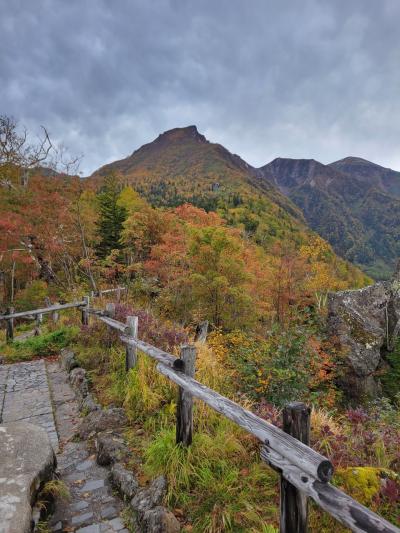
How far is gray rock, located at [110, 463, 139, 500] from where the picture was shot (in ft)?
11.1

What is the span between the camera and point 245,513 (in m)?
2.75

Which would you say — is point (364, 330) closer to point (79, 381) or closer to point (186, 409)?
point (79, 381)

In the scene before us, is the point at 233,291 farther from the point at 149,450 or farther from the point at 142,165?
the point at 142,165

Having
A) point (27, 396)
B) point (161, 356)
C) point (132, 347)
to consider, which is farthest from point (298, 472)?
point (27, 396)

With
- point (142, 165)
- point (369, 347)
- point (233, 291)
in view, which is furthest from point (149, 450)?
point (142, 165)

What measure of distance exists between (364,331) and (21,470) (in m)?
15.6

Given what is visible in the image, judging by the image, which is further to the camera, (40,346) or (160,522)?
(40,346)

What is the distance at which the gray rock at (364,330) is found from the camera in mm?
14203

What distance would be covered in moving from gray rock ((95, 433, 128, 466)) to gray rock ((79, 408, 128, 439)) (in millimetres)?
309

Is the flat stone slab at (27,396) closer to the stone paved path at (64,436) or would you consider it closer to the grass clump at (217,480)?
the stone paved path at (64,436)

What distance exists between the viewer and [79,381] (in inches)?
Result: 261

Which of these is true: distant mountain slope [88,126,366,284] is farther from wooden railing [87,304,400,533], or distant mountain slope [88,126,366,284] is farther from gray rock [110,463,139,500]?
wooden railing [87,304,400,533]

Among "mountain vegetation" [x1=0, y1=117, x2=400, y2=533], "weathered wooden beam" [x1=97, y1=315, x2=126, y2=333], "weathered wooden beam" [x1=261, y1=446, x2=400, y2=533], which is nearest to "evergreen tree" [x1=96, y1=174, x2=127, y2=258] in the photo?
"mountain vegetation" [x1=0, y1=117, x2=400, y2=533]

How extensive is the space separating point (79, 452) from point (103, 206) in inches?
936
